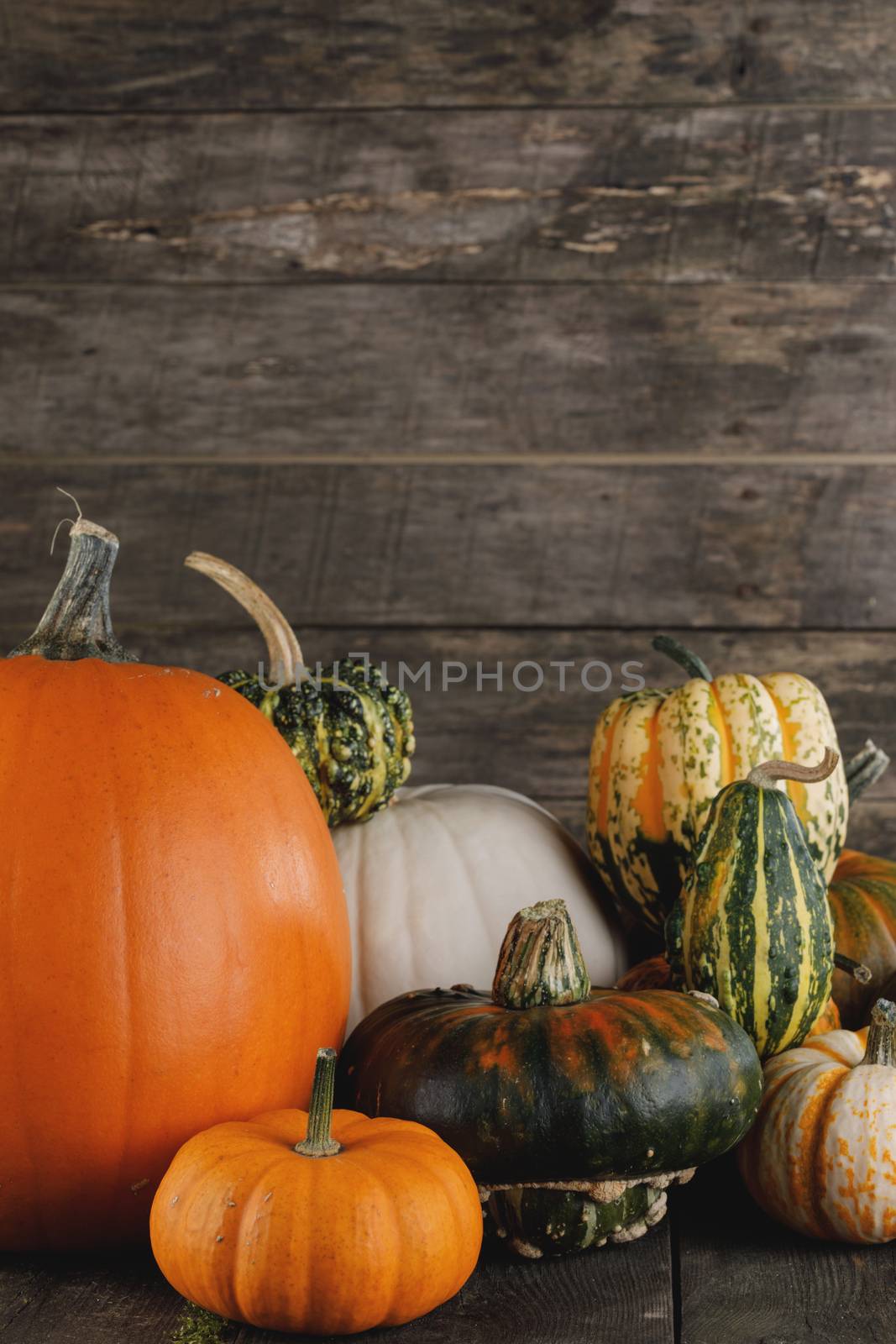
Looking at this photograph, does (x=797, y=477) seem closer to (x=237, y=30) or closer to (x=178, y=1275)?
(x=237, y=30)

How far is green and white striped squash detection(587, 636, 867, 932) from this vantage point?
1435 mm

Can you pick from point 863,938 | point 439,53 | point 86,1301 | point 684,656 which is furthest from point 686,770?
point 439,53

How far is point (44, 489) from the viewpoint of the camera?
226 centimetres

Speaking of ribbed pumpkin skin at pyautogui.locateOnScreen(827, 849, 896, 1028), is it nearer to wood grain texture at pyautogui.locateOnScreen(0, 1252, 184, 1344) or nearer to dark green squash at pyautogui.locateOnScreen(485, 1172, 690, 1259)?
dark green squash at pyautogui.locateOnScreen(485, 1172, 690, 1259)

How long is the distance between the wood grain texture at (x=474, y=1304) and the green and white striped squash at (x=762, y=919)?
0.83 feet

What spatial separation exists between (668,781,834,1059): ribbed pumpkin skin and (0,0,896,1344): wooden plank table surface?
105 cm

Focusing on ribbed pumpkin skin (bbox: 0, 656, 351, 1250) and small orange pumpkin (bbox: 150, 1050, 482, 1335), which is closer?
small orange pumpkin (bbox: 150, 1050, 482, 1335)

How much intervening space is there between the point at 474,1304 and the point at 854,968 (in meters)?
0.63

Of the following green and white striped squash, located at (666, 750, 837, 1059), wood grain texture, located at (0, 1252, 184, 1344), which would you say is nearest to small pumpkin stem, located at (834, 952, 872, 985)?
green and white striped squash, located at (666, 750, 837, 1059)

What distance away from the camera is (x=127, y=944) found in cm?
100

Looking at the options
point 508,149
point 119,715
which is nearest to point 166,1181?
point 119,715

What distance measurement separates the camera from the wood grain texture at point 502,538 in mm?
2213

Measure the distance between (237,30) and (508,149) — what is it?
0.51 metres

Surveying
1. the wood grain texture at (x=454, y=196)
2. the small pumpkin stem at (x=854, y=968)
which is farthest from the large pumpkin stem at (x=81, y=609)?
the wood grain texture at (x=454, y=196)
